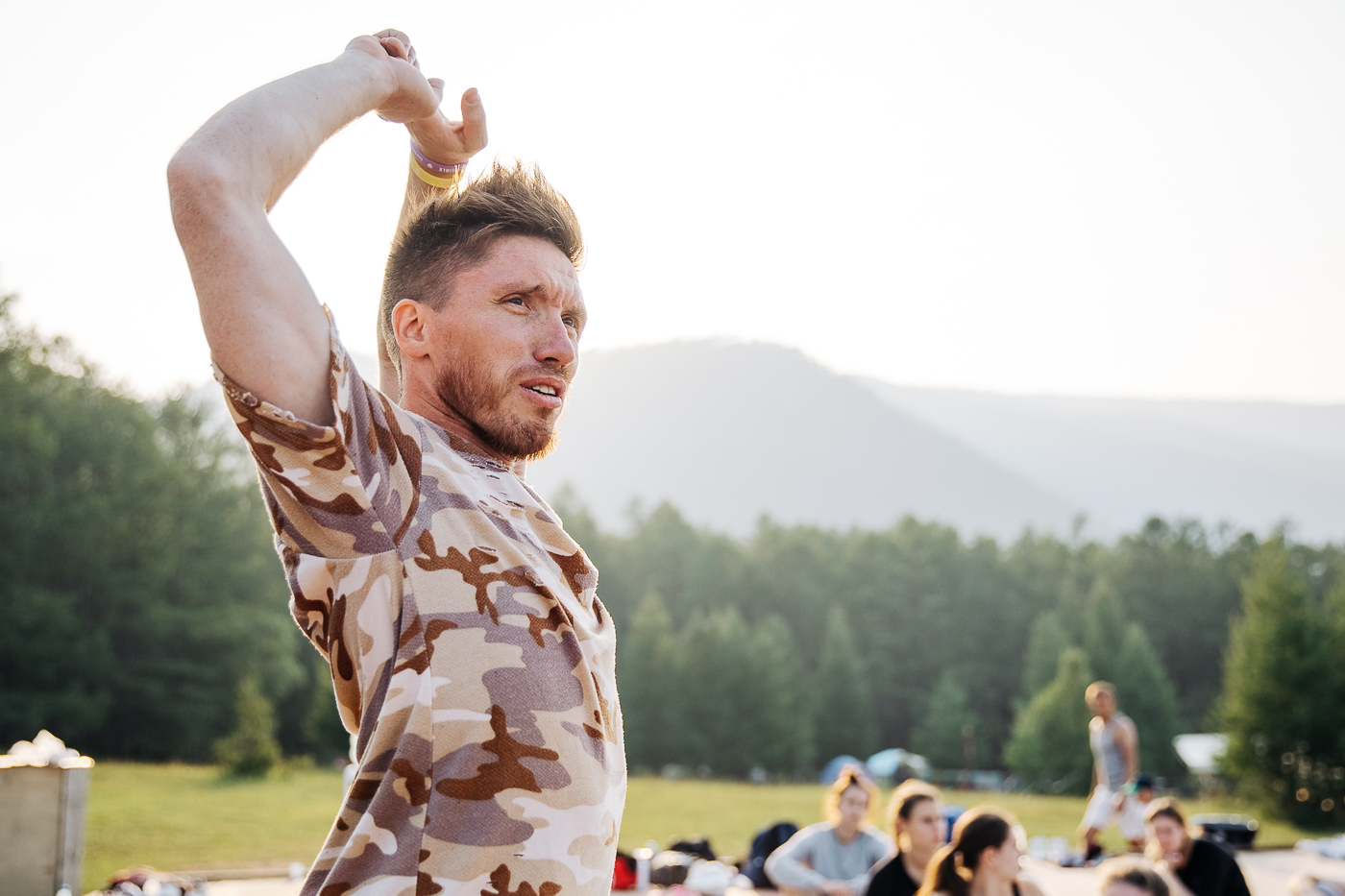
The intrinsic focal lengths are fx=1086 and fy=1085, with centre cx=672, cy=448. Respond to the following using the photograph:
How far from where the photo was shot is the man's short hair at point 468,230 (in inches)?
51.2

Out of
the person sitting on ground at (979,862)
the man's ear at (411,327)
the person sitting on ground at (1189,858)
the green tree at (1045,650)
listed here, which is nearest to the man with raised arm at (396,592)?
the man's ear at (411,327)

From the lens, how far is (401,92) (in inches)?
53.0

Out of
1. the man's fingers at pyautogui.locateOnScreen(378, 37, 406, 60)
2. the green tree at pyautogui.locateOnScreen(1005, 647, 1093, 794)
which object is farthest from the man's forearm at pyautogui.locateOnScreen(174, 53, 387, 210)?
the green tree at pyautogui.locateOnScreen(1005, 647, 1093, 794)

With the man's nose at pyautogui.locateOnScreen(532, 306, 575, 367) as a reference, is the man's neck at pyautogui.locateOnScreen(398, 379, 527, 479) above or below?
below

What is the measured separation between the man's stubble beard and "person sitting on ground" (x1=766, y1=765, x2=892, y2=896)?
18.5 feet

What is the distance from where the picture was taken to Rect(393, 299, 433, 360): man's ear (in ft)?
4.26

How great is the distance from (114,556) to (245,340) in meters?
33.8

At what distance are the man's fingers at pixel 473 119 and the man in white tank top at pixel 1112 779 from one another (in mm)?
9380

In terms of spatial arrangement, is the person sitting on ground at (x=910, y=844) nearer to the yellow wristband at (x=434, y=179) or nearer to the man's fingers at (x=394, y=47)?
the yellow wristband at (x=434, y=179)

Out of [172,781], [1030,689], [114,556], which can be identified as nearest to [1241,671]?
[1030,689]

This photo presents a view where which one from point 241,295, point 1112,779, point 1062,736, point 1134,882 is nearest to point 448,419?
point 241,295

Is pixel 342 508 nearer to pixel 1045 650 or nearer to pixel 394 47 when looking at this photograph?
pixel 394 47

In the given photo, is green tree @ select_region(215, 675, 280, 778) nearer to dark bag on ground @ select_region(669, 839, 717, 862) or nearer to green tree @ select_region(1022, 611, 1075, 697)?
dark bag on ground @ select_region(669, 839, 717, 862)

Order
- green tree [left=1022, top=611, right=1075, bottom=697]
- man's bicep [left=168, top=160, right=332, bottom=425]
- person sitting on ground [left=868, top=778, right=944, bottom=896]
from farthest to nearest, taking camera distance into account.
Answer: green tree [left=1022, top=611, right=1075, bottom=697], person sitting on ground [left=868, top=778, right=944, bottom=896], man's bicep [left=168, top=160, right=332, bottom=425]
